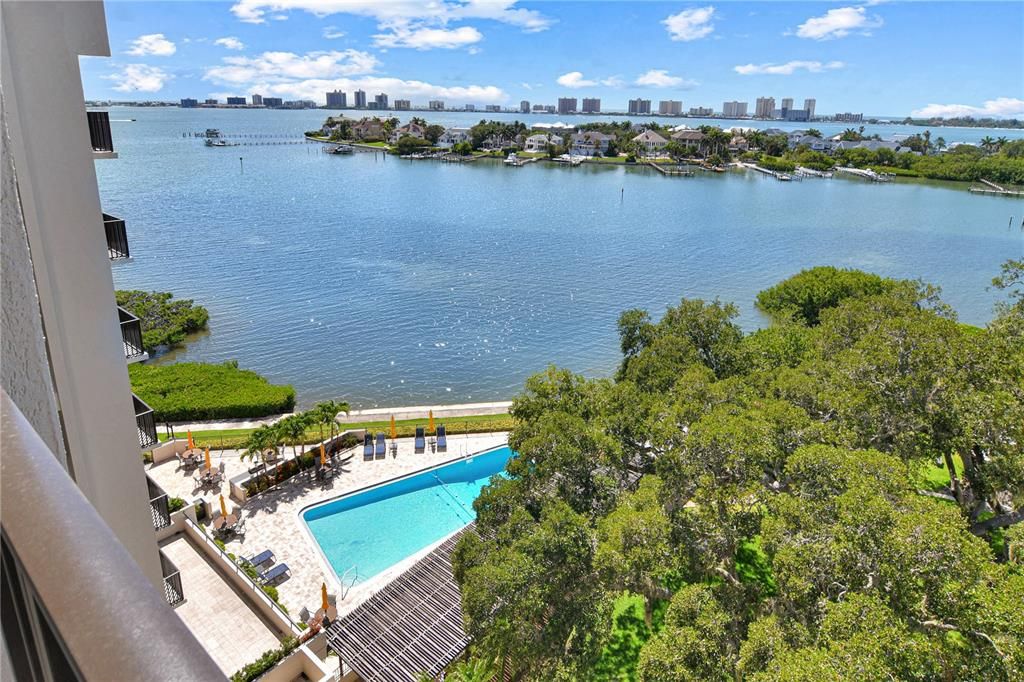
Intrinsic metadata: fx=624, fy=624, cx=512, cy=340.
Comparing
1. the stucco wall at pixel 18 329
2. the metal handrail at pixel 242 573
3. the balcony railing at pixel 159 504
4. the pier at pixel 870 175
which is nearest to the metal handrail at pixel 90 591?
the stucco wall at pixel 18 329

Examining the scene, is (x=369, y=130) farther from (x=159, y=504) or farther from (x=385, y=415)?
(x=159, y=504)

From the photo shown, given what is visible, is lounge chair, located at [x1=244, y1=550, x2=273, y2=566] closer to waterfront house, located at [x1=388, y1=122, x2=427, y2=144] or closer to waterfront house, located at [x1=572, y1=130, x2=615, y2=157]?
waterfront house, located at [x1=572, y1=130, x2=615, y2=157]

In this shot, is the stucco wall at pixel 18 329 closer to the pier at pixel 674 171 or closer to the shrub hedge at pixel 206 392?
the shrub hedge at pixel 206 392

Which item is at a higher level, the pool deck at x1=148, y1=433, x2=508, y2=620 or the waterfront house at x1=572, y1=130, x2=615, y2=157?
the waterfront house at x1=572, y1=130, x2=615, y2=157

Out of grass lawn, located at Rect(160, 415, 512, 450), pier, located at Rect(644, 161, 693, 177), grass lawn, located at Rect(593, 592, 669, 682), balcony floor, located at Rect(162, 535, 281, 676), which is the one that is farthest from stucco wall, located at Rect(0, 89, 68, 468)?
pier, located at Rect(644, 161, 693, 177)

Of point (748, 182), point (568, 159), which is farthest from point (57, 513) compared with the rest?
point (568, 159)

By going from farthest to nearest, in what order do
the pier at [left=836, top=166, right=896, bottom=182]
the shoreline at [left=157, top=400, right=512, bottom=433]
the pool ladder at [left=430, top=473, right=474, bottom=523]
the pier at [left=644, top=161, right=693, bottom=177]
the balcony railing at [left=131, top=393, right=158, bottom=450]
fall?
the pier at [left=644, top=161, right=693, bottom=177] → the pier at [left=836, top=166, right=896, bottom=182] → the shoreline at [left=157, top=400, right=512, bottom=433] → the pool ladder at [left=430, top=473, right=474, bottom=523] → the balcony railing at [left=131, top=393, right=158, bottom=450]

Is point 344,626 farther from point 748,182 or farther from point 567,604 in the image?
point 748,182
